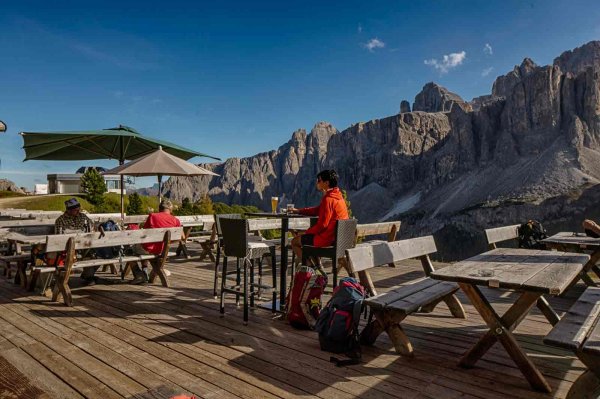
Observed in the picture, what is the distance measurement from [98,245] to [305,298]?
3.50 m

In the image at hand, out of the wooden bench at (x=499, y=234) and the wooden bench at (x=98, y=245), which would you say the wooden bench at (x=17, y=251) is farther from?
the wooden bench at (x=499, y=234)

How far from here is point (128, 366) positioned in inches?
143

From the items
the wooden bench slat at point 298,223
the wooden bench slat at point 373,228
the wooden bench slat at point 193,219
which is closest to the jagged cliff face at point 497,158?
the wooden bench slat at point 373,228

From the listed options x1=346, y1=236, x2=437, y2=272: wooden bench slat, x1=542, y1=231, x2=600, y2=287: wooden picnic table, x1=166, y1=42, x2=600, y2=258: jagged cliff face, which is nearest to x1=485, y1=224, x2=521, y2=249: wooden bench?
x1=542, y1=231, x2=600, y2=287: wooden picnic table

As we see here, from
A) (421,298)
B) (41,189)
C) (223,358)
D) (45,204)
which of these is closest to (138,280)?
(223,358)

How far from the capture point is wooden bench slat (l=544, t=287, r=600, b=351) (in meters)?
2.46

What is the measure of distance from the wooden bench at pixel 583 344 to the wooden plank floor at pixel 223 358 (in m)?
0.68

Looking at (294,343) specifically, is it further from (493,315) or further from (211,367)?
(493,315)

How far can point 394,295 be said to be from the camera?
398 centimetres

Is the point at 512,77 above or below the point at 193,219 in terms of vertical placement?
above

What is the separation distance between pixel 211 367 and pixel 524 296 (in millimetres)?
2895

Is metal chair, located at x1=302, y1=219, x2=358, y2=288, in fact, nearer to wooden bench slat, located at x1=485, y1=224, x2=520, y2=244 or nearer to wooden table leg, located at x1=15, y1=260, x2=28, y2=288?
wooden bench slat, located at x1=485, y1=224, x2=520, y2=244

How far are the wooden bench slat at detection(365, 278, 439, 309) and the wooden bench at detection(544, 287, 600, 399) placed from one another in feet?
4.59

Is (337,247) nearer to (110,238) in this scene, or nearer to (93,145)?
(110,238)
